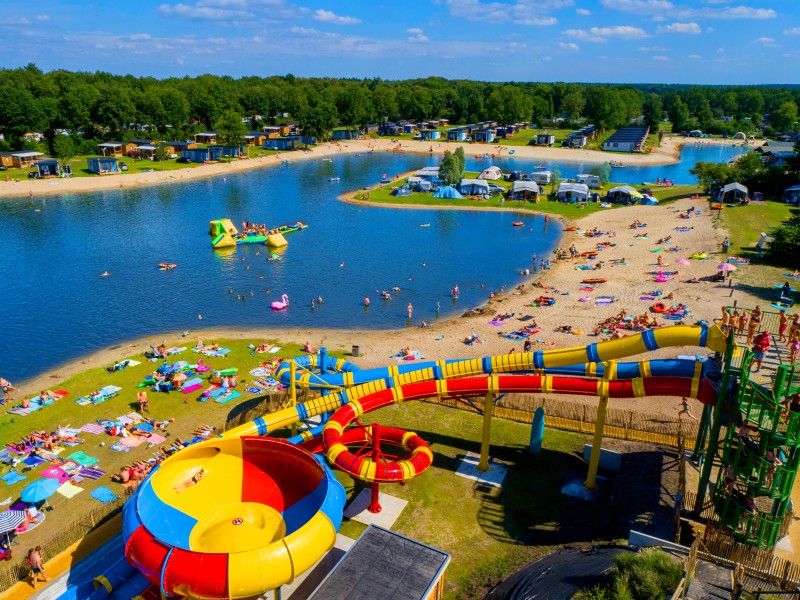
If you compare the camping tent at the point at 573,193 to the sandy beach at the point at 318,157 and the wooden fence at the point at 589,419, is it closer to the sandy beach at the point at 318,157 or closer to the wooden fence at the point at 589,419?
the sandy beach at the point at 318,157

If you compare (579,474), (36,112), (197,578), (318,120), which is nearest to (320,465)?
(197,578)

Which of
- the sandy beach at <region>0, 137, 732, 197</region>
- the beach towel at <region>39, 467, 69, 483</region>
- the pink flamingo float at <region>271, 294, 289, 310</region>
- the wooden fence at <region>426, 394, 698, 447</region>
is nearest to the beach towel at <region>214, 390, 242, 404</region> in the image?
the beach towel at <region>39, 467, 69, 483</region>

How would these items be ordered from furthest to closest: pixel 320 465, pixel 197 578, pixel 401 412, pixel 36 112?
pixel 36 112 → pixel 401 412 → pixel 320 465 → pixel 197 578

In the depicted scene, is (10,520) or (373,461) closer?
(373,461)

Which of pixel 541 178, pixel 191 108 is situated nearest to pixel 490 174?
pixel 541 178

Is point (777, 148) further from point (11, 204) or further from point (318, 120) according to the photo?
point (11, 204)

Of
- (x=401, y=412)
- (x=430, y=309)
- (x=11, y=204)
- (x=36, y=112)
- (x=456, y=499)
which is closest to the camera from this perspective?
(x=456, y=499)

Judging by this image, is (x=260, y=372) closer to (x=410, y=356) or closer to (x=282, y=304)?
(x=410, y=356)
